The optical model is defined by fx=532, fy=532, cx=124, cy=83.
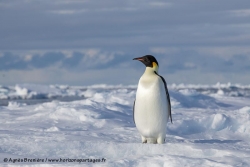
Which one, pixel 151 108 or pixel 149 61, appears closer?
pixel 149 61

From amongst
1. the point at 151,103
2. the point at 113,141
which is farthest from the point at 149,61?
the point at 113,141

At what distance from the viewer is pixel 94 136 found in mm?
7133

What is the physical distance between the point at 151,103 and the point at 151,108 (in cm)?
7

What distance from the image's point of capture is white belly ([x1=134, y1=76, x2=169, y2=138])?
6.45 m

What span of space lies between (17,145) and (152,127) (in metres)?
1.65

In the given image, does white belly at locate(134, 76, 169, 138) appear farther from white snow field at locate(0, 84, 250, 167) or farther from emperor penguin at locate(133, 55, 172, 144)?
white snow field at locate(0, 84, 250, 167)

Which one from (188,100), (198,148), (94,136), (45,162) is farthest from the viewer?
(188,100)

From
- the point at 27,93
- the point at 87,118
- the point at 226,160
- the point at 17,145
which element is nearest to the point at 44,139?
the point at 17,145

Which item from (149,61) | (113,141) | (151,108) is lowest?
(113,141)

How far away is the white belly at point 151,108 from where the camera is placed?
6.45 m

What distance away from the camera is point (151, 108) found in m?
6.51

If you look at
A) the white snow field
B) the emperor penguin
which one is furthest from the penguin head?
the white snow field

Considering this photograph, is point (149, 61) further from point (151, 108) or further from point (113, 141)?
point (113, 141)

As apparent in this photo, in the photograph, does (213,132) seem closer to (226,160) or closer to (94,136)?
(94,136)
